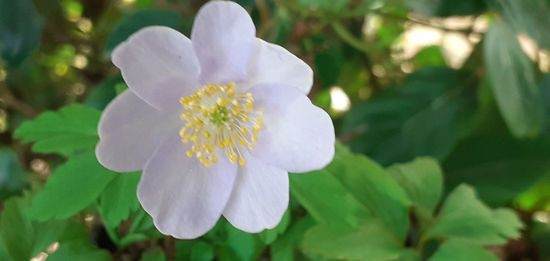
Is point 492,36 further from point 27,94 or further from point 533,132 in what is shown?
point 27,94

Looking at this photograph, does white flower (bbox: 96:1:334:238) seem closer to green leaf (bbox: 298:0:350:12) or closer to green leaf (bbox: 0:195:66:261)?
green leaf (bbox: 0:195:66:261)

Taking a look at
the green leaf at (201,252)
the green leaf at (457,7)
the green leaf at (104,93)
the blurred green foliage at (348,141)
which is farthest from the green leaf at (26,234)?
the green leaf at (457,7)

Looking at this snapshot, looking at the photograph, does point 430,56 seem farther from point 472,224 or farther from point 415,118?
point 472,224

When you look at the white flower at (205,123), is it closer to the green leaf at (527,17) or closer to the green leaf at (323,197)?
the green leaf at (323,197)

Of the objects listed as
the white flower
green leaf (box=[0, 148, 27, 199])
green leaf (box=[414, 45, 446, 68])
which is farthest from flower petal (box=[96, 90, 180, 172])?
green leaf (box=[414, 45, 446, 68])

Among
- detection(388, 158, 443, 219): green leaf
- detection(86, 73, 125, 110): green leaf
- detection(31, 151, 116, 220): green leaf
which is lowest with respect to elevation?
detection(86, 73, 125, 110): green leaf
